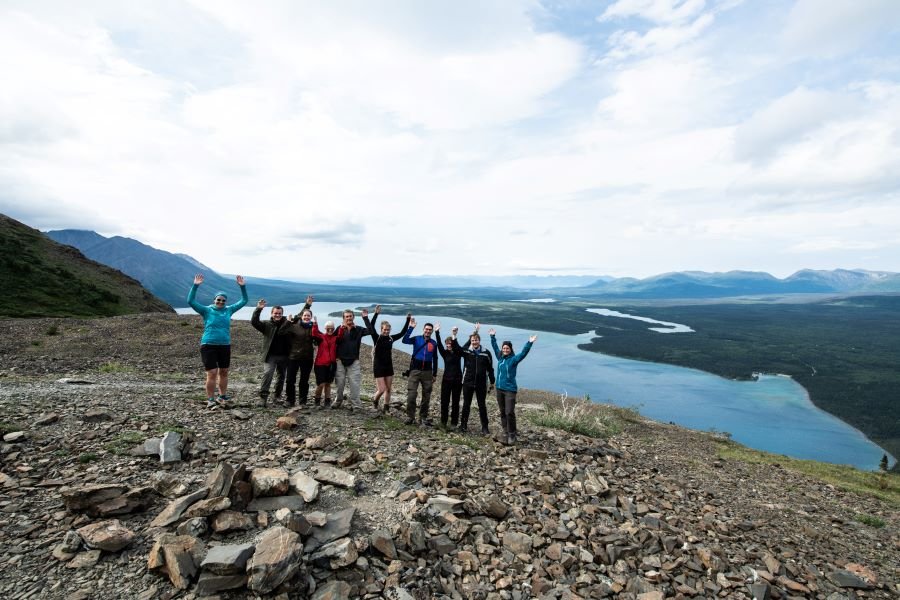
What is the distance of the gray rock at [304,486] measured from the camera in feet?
19.9

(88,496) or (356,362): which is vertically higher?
(356,362)

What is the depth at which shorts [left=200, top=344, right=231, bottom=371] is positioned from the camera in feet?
31.9

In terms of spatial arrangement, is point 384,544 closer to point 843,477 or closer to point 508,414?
point 508,414

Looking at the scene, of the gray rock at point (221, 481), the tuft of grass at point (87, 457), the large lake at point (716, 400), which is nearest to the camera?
the gray rock at point (221, 481)

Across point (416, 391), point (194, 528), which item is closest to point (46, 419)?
point (194, 528)

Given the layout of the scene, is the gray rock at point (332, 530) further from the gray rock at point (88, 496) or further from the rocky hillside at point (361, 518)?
the gray rock at point (88, 496)

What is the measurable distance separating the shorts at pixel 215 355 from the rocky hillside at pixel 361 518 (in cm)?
108

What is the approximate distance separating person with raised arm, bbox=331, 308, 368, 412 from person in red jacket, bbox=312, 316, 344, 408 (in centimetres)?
14

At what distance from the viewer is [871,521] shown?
31.0 feet

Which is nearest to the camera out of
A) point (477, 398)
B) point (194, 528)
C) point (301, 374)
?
point (194, 528)

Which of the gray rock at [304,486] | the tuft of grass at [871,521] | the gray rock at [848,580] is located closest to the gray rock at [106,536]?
the gray rock at [304,486]

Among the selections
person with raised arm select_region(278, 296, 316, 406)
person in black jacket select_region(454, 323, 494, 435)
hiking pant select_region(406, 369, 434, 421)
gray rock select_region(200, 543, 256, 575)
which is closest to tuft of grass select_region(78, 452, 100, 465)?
gray rock select_region(200, 543, 256, 575)

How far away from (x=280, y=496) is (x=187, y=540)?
4.64 feet

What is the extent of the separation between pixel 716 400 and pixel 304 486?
65.7 metres
